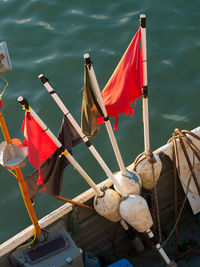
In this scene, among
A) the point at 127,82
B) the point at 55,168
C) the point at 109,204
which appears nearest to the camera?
the point at 127,82

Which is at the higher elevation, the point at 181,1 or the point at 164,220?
the point at 181,1

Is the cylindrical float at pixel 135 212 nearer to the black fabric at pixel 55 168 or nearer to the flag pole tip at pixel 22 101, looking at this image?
the black fabric at pixel 55 168

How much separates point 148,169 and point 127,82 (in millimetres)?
1346

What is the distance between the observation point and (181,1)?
11.7 metres

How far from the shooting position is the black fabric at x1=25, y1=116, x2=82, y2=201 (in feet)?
18.9

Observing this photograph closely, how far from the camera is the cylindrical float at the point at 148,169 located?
6387 millimetres

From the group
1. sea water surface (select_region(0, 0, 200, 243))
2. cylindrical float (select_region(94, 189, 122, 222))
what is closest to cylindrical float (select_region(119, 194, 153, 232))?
cylindrical float (select_region(94, 189, 122, 222))

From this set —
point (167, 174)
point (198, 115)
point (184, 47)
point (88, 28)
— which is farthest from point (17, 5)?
point (167, 174)

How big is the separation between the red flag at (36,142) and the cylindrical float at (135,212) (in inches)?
47.6

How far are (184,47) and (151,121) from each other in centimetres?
241

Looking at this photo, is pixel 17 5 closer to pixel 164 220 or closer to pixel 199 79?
pixel 199 79

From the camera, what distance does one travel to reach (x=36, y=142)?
5359 millimetres

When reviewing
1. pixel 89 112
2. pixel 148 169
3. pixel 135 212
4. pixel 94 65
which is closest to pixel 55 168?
pixel 89 112

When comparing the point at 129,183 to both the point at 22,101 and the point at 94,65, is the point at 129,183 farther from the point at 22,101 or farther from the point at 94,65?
the point at 94,65
